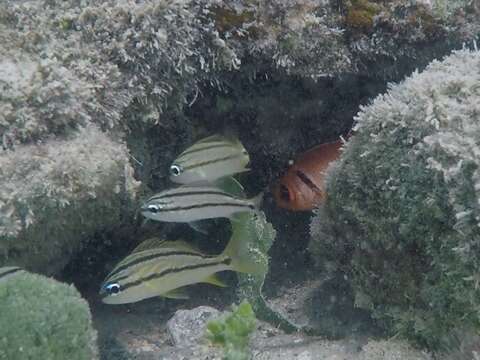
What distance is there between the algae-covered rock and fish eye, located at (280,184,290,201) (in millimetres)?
2313

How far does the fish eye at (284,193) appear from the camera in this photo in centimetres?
483

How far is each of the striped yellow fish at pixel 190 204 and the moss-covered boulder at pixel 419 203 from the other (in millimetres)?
784

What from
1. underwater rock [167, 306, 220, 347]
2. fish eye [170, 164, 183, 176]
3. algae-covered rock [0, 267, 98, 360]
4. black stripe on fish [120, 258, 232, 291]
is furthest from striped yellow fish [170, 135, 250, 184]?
algae-covered rock [0, 267, 98, 360]

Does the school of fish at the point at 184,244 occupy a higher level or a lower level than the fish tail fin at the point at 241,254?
higher

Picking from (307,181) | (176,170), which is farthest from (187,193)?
(307,181)

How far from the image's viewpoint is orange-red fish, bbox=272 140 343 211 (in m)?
4.75

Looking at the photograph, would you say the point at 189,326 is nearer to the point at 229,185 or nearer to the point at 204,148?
the point at 229,185

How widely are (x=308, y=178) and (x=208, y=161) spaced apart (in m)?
1.20

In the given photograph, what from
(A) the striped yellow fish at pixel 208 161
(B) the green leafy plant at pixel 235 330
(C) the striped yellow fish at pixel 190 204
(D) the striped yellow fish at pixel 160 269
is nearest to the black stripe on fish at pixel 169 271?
(D) the striped yellow fish at pixel 160 269

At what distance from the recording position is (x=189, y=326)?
4.06m

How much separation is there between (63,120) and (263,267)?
192 centimetres

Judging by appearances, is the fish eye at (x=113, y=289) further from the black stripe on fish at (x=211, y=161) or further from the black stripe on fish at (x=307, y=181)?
the black stripe on fish at (x=307, y=181)

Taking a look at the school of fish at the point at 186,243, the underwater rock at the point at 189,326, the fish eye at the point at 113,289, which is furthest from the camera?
the underwater rock at the point at 189,326

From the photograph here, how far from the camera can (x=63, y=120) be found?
322 centimetres
